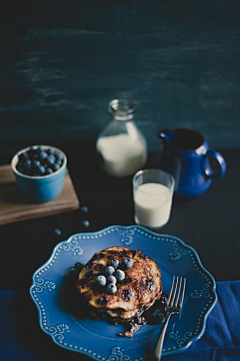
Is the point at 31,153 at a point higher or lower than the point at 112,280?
higher

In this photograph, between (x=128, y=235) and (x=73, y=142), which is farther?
(x=73, y=142)

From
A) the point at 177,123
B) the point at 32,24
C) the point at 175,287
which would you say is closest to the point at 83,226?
the point at 175,287

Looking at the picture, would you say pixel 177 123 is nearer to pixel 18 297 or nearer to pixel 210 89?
pixel 210 89

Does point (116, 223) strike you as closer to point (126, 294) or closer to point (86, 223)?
point (86, 223)

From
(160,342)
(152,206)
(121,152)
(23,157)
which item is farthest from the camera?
(121,152)

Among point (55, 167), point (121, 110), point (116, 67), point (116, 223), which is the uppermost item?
point (116, 67)

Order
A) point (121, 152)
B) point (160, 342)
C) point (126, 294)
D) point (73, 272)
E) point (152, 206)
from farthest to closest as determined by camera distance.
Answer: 1. point (121, 152)
2. point (152, 206)
3. point (73, 272)
4. point (126, 294)
5. point (160, 342)

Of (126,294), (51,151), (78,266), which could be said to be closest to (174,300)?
(126,294)

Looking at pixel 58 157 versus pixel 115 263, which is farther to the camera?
pixel 58 157

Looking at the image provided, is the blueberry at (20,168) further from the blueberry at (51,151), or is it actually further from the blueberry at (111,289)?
the blueberry at (111,289)
